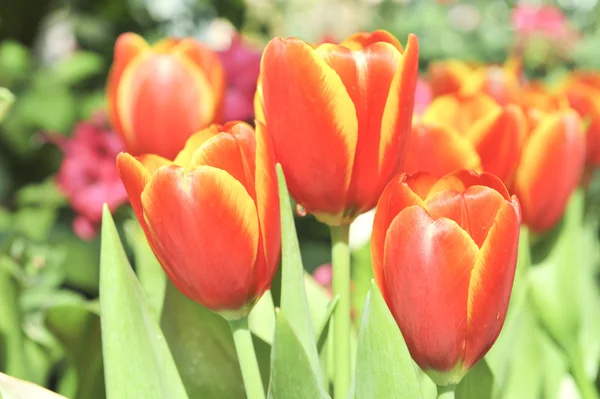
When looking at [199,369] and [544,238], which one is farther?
[544,238]

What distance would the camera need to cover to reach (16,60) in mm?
1265

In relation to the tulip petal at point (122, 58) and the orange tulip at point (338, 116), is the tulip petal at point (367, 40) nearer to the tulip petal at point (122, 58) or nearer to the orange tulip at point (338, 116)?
the orange tulip at point (338, 116)

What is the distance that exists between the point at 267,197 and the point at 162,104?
25 cm

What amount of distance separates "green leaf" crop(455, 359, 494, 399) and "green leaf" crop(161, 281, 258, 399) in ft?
0.34

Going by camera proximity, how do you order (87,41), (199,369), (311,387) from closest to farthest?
(311,387)
(199,369)
(87,41)

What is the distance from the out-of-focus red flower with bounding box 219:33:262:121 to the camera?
3.35 feet

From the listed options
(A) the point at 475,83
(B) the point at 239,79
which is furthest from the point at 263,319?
(B) the point at 239,79

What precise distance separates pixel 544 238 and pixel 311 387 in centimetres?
43

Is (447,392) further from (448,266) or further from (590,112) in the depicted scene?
(590,112)

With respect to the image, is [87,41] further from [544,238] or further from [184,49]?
[544,238]

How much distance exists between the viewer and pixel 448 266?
0.29 m

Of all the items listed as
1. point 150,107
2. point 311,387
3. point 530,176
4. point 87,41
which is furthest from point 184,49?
point 87,41

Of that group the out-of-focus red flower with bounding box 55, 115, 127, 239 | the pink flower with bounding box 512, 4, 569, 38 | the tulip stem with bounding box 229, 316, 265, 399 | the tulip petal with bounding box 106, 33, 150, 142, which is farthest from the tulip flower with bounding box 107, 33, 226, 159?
the pink flower with bounding box 512, 4, 569, 38

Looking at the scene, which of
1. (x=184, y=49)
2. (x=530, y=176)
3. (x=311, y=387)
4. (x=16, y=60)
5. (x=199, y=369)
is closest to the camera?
(x=311, y=387)
